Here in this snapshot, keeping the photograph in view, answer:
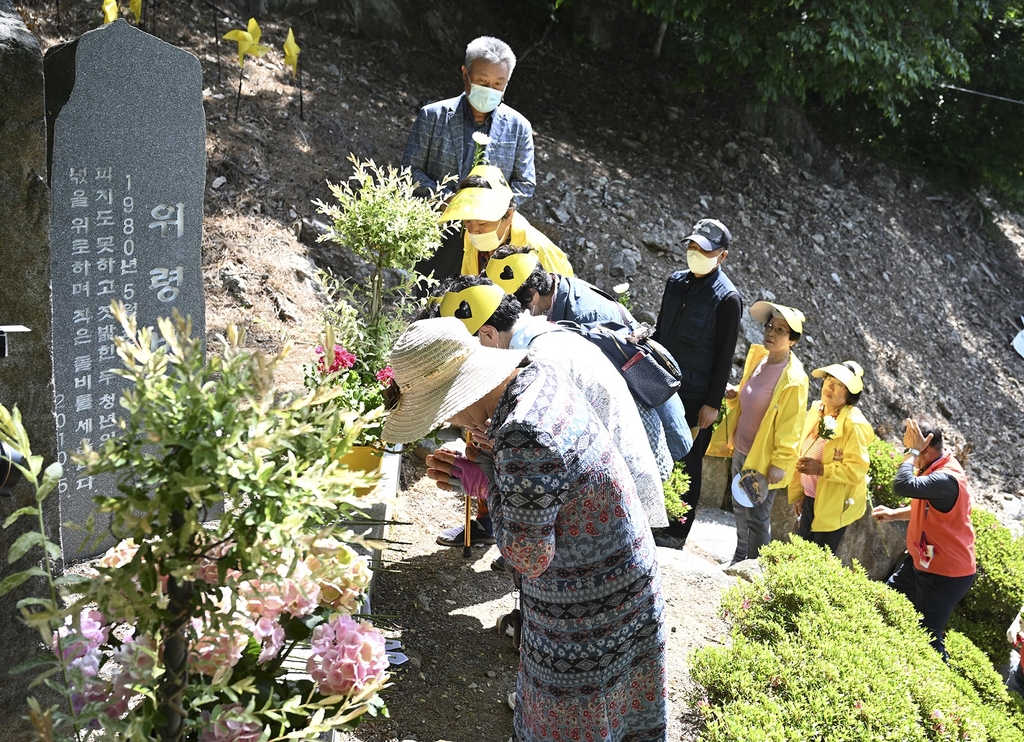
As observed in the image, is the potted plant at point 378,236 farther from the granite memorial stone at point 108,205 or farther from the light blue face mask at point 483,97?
the light blue face mask at point 483,97

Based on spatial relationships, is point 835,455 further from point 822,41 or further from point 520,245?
point 822,41

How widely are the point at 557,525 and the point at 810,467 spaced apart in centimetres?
349

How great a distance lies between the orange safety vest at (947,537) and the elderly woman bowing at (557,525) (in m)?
3.38

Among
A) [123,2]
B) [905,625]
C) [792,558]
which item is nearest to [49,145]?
[792,558]

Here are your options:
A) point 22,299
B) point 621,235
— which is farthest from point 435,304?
point 621,235

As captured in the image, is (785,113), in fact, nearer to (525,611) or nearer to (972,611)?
(972,611)

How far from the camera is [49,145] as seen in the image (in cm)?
350

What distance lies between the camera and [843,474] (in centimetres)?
525

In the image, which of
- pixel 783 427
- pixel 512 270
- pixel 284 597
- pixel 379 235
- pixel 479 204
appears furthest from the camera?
pixel 783 427

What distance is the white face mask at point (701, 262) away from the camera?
16.2 ft

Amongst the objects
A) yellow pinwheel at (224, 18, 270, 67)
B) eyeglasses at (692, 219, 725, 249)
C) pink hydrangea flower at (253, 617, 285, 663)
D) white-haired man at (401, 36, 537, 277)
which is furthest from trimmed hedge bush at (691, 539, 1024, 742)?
yellow pinwheel at (224, 18, 270, 67)

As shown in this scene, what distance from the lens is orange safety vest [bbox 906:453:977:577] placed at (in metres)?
5.14

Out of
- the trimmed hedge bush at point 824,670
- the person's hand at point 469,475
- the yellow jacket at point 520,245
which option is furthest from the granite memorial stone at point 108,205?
the trimmed hedge bush at point 824,670

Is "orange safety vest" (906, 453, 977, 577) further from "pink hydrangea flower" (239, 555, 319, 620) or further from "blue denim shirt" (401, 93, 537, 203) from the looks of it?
"pink hydrangea flower" (239, 555, 319, 620)
